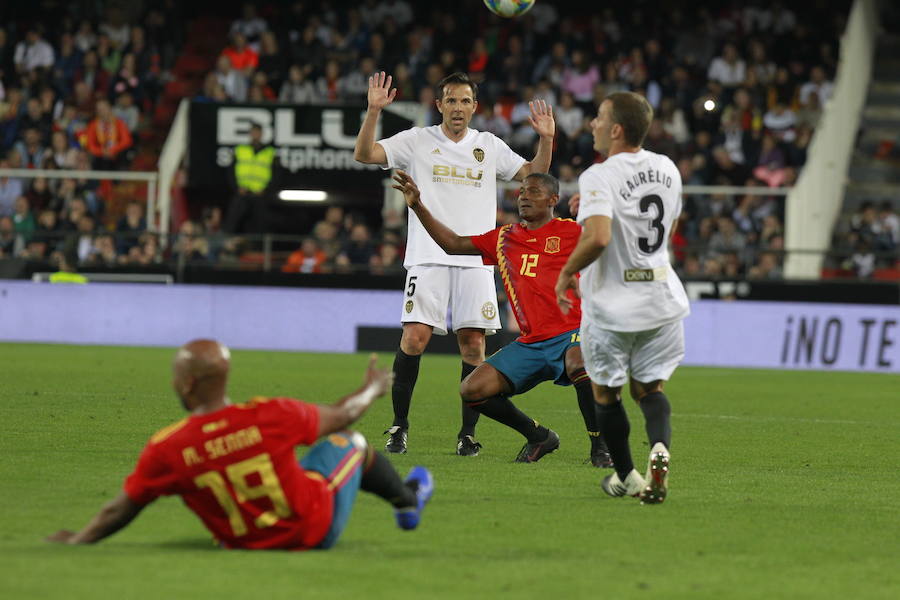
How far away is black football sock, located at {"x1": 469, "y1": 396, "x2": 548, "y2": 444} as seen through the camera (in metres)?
8.77

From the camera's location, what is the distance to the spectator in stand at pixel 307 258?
21578 millimetres

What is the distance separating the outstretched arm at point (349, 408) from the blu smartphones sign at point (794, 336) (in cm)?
1506

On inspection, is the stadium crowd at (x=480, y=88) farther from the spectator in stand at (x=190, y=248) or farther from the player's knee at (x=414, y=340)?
the player's knee at (x=414, y=340)

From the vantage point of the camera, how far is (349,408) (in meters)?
5.41

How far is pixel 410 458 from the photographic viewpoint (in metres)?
8.84

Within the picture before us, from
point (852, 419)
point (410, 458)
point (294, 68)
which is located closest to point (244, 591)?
point (410, 458)

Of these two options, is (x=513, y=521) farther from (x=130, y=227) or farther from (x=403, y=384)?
(x=130, y=227)

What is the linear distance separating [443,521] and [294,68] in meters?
20.0

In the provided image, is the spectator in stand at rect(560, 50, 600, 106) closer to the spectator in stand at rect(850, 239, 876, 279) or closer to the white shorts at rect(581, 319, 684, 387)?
the spectator in stand at rect(850, 239, 876, 279)

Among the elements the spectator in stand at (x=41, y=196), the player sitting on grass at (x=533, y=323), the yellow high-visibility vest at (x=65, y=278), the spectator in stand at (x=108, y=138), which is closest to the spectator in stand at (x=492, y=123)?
the spectator in stand at (x=108, y=138)

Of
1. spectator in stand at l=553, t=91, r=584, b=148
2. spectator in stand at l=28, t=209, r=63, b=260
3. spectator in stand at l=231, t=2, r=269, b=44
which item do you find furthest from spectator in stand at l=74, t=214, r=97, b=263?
spectator in stand at l=553, t=91, r=584, b=148

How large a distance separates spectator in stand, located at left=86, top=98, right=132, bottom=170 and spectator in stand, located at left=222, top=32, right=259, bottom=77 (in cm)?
245

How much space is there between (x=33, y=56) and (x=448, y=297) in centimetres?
1983

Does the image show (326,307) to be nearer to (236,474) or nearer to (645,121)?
(645,121)
